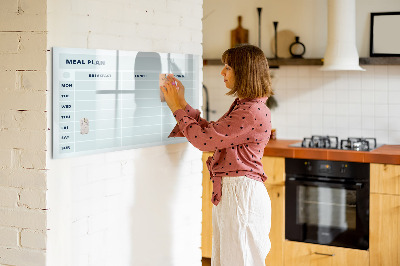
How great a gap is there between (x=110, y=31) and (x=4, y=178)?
0.73 meters

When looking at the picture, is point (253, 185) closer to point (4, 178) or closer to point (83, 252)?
point (83, 252)

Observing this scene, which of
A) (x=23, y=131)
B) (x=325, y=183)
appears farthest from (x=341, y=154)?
(x=23, y=131)

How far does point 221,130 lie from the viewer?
2.64 metres

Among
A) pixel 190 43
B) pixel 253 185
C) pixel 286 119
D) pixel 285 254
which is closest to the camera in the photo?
pixel 253 185

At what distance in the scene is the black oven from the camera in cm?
414

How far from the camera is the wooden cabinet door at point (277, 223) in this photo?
4.39 m

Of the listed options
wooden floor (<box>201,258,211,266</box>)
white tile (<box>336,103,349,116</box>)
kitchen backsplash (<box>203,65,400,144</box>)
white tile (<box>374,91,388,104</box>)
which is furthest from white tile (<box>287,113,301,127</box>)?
wooden floor (<box>201,258,211,266</box>)

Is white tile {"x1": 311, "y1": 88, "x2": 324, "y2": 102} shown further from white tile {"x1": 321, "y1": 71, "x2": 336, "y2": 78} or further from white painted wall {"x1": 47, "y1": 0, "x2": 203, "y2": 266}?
white painted wall {"x1": 47, "y1": 0, "x2": 203, "y2": 266}

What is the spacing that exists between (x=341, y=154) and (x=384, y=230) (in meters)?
0.58

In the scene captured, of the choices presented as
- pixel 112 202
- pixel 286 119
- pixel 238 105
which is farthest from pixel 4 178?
pixel 286 119

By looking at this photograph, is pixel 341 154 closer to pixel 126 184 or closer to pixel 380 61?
pixel 380 61

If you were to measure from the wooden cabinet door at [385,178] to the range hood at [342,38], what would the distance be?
81 cm

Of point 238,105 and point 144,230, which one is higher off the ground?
point 238,105

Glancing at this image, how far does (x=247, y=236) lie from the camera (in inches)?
108
